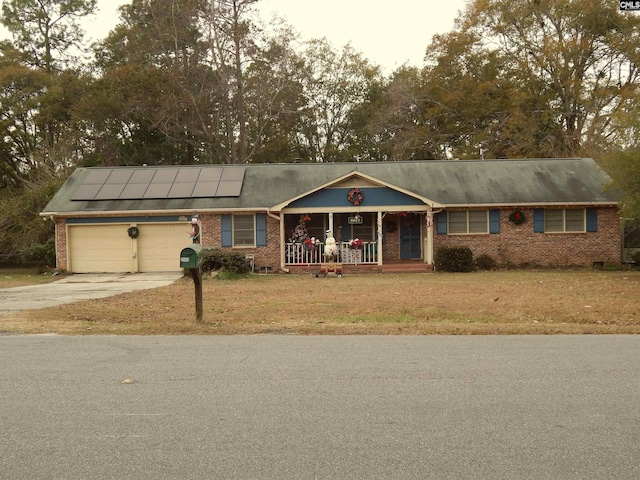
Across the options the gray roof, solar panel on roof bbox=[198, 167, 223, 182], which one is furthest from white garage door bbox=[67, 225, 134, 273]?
solar panel on roof bbox=[198, 167, 223, 182]

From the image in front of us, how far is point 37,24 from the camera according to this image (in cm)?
4097

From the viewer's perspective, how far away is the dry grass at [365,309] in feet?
32.3

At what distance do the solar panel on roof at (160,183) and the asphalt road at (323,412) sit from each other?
690 inches

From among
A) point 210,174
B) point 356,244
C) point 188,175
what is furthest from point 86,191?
point 356,244

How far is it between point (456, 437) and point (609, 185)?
60.1ft

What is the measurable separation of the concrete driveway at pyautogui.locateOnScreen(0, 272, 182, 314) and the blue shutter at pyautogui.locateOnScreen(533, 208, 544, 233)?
46.8ft

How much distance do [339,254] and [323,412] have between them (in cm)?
1846

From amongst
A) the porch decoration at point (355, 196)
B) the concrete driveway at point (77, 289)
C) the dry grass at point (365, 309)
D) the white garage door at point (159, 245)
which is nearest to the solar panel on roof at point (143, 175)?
the white garage door at point (159, 245)

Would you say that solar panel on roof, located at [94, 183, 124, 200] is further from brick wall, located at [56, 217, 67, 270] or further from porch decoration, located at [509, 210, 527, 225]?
porch decoration, located at [509, 210, 527, 225]

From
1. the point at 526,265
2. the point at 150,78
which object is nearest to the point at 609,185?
the point at 526,265

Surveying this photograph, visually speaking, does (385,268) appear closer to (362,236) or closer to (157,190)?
(362,236)

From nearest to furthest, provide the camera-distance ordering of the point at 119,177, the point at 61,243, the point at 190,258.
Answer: the point at 190,258 < the point at 61,243 < the point at 119,177

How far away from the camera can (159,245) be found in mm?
24766

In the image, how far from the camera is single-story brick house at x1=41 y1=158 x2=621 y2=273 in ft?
78.0
